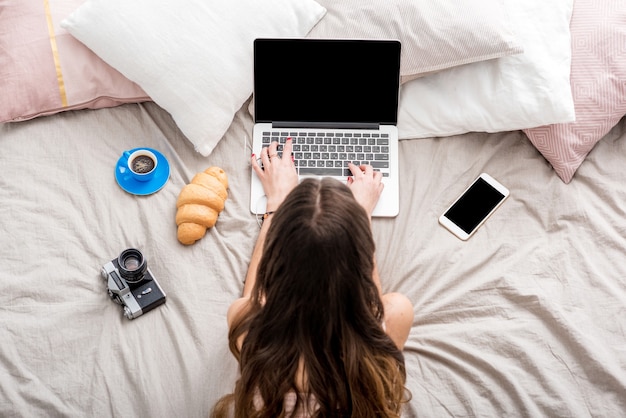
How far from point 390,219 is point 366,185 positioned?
3.7 inches

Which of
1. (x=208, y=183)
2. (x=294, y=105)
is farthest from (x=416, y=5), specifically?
(x=208, y=183)

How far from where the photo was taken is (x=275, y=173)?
136cm

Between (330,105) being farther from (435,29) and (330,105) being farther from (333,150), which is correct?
(435,29)

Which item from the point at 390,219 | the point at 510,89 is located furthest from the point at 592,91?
the point at 390,219

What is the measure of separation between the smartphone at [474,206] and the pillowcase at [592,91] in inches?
5.5

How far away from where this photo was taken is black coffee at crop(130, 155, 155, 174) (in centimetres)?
137

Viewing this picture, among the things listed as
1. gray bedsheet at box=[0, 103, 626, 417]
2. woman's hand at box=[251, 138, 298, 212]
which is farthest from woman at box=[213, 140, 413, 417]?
woman's hand at box=[251, 138, 298, 212]

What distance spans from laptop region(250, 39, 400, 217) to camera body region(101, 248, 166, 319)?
26 centimetres

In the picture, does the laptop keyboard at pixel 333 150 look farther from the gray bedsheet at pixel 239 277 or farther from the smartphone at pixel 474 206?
the smartphone at pixel 474 206

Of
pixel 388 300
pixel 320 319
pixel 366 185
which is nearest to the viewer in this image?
pixel 320 319

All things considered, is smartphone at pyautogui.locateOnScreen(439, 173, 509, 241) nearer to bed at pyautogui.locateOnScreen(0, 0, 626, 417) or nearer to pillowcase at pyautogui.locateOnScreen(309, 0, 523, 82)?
bed at pyautogui.locateOnScreen(0, 0, 626, 417)

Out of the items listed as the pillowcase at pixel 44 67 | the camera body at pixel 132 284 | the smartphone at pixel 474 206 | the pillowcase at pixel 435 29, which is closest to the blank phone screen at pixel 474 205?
the smartphone at pixel 474 206

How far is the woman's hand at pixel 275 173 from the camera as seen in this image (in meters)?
1.34

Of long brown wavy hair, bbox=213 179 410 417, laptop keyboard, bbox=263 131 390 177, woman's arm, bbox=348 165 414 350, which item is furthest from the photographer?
laptop keyboard, bbox=263 131 390 177
